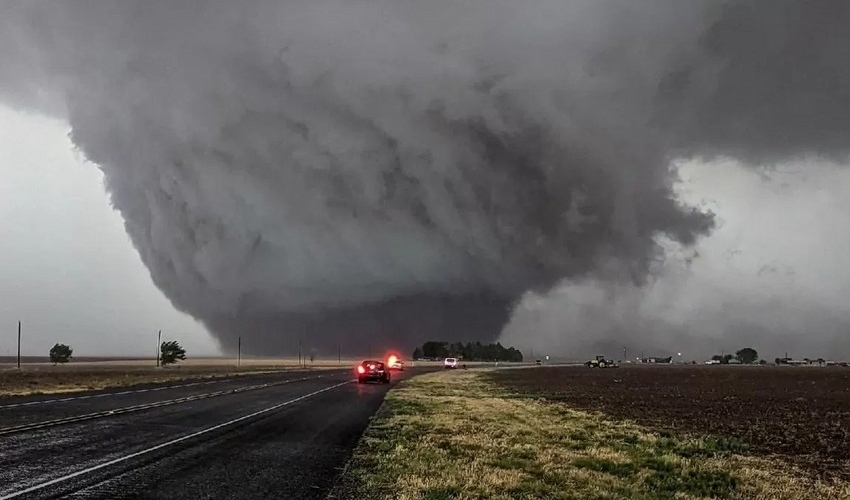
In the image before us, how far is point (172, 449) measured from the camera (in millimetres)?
16875

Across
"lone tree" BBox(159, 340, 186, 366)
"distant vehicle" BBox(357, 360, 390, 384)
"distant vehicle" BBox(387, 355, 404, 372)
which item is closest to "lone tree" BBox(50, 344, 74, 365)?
"lone tree" BBox(159, 340, 186, 366)

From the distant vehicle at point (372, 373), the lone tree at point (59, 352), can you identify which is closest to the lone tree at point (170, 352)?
the lone tree at point (59, 352)

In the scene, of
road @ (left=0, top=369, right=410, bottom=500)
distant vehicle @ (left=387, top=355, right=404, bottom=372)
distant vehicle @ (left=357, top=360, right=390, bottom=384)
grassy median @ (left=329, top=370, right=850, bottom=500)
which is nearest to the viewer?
road @ (left=0, top=369, right=410, bottom=500)

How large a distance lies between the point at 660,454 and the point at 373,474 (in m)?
8.09

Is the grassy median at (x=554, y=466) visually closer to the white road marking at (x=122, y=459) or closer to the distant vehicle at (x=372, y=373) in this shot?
the white road marking at (x=122, y=459)

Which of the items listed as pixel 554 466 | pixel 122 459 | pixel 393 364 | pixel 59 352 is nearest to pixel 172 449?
pixel 122 459

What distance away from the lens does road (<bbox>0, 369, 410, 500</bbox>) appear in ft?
39.8

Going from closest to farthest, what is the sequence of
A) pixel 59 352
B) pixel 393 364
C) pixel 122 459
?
pixel 122 459 → pixel 393 364 → pixel 59 352

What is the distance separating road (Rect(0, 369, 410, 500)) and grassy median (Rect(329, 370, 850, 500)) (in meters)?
1.10

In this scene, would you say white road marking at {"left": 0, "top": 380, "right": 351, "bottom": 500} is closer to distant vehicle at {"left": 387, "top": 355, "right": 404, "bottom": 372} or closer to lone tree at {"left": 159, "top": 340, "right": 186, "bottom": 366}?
distant vehicle at {"left": 387, "top": 355, "right": 404, "bottom": 372}

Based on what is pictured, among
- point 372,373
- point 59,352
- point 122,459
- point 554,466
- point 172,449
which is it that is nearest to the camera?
point 122,459

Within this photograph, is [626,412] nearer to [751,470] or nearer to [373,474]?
[751,470]

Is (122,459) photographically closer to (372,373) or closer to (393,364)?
(372,373)

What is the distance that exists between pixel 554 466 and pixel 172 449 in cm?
904
